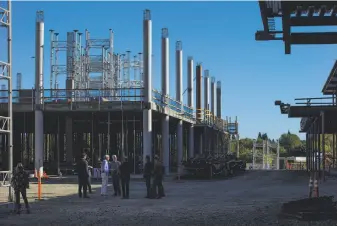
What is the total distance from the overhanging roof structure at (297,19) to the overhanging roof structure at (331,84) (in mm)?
19263

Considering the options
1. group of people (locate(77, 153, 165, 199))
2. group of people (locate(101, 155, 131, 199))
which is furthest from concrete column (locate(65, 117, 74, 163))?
group of people (locate(77, 153, 165, 199))

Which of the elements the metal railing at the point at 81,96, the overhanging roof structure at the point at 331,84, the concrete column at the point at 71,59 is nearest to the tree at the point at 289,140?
the overhanging roof structure at the point at 331,84

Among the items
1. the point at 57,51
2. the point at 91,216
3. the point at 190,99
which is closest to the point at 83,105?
the point at 57,51

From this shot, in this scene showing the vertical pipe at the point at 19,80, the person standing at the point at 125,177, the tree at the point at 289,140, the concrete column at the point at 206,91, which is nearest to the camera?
the person standing at the point at 125,177

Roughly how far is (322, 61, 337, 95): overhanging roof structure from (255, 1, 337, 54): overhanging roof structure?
19.3 m

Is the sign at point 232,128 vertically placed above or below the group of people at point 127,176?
above

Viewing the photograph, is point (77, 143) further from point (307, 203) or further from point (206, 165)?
point (307, 203)

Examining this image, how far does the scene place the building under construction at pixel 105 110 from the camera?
1378 inches

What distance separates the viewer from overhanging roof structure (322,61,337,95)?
31822 mm

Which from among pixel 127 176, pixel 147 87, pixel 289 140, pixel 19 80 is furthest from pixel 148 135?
pixel 289 140

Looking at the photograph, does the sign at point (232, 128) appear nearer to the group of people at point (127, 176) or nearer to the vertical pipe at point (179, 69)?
the vertical pipe at point (179, 69)

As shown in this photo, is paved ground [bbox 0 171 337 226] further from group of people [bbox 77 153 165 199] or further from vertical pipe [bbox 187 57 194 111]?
vertical pipe [bbox 187 57 194 111]

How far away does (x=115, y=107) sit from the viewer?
34.8 meters

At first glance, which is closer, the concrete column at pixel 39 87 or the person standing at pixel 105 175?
the person standing at pixel 105 175
